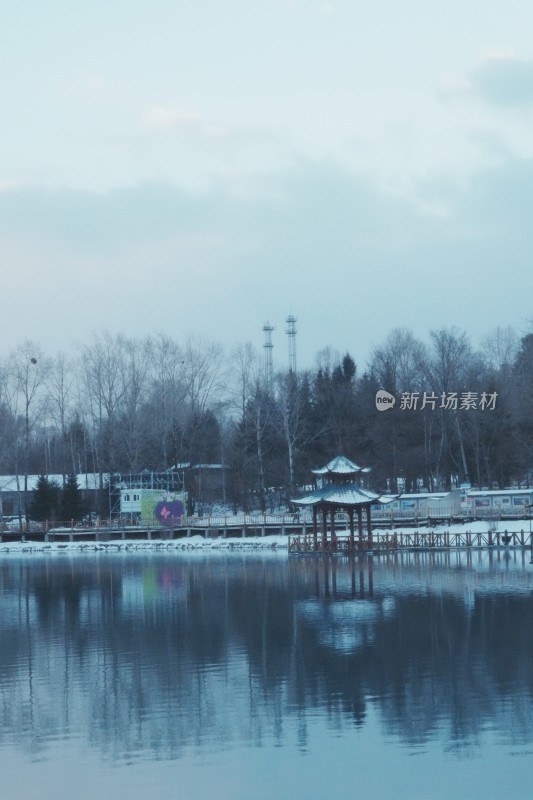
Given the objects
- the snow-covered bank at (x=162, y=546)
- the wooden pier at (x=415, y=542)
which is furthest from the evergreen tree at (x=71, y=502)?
the wooden pier at (x=415, y=542)

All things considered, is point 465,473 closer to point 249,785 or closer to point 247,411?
point 247,411

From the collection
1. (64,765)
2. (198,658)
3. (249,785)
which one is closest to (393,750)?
(249,785)

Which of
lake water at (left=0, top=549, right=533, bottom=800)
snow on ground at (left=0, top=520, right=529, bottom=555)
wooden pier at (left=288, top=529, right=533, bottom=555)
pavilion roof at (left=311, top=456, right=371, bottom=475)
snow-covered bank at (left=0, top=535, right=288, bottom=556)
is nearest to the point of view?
lake water at (left=0, top=549, right=533, bottom=800)

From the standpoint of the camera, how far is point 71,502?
72812 mm

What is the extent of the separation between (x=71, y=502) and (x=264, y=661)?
50.7m

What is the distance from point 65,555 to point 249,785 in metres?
52.0

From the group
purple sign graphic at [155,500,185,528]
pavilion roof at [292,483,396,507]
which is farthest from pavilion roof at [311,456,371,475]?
purple sign graphic at [155,500,185,528]

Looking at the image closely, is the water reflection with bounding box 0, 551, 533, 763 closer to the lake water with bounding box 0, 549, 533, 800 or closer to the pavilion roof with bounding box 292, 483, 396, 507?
the lake water with bounding box 0, 549, 533, 800

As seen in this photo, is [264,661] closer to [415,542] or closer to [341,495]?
[341,495]

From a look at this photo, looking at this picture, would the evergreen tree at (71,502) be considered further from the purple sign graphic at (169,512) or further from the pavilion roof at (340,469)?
the pavilion roof at (340,469)

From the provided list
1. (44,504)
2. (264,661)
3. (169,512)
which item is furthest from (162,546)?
(264,661)

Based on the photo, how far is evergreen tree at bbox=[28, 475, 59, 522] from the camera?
238 feet

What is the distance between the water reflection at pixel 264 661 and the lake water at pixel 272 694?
0.07 metres

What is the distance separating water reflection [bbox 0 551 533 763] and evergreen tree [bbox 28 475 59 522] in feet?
93.9
